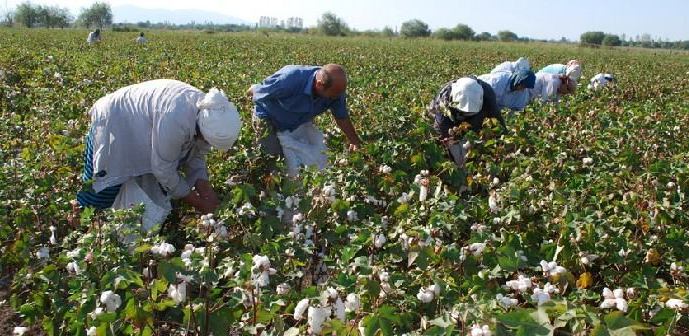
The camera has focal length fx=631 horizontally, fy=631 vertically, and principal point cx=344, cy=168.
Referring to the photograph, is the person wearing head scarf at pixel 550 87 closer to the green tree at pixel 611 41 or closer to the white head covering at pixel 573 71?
the white head covering at pixel 573 71

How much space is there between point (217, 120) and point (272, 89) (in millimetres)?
1159

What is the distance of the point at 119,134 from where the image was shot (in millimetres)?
2938

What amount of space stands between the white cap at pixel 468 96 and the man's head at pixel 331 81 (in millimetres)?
780

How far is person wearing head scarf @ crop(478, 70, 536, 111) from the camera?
4621 mm

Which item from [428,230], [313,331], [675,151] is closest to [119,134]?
[428,230]

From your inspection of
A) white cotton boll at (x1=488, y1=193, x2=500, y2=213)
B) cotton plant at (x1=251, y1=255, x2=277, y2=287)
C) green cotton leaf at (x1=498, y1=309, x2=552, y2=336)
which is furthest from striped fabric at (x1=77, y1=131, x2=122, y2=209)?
green cotton leaf at (x1=498, y1=309, x2=552, y2=336)

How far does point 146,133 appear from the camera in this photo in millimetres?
2965

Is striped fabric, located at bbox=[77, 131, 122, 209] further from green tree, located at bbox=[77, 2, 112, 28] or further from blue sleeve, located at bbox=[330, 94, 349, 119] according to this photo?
green tree, located at bbox=[77, 2, 112, 28]

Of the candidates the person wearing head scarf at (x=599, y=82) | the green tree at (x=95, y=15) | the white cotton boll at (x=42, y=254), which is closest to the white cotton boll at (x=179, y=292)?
the white cotton boll at (x=42, y=254)

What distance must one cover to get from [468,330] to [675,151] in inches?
149

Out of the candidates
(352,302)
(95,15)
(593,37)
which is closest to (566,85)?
(352,302)

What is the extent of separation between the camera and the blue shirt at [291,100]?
3801mm

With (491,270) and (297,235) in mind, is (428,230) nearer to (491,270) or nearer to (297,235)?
(491,270)

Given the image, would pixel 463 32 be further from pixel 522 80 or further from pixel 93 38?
pixel 522 80
